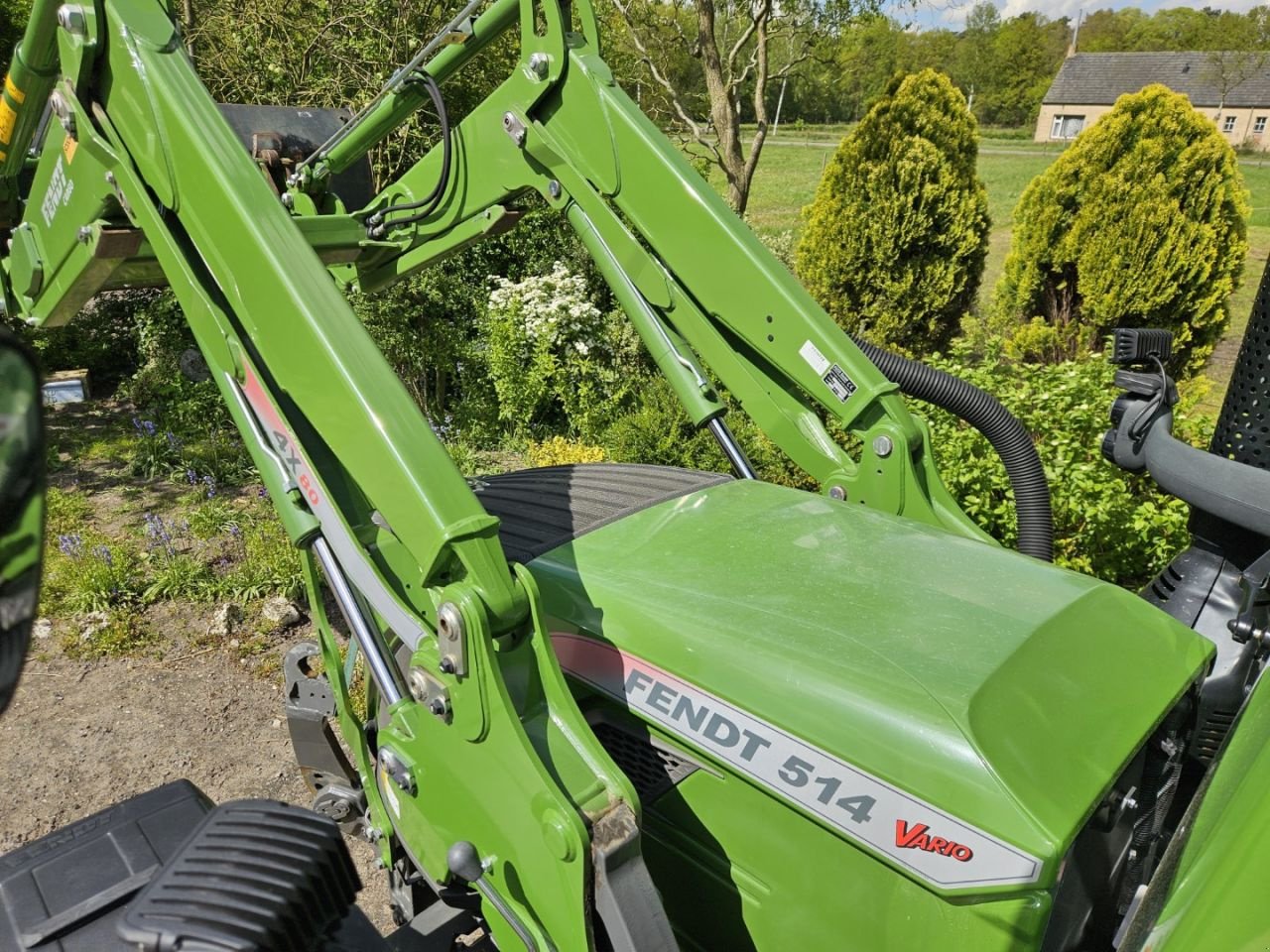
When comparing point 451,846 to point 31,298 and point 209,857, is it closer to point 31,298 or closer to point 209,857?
point 209,857

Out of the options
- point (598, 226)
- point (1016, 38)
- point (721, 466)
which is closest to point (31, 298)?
point (598, 226)

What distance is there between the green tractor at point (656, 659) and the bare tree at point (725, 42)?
17.2 feet

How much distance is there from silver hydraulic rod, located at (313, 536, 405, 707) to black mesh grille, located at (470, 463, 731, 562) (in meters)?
0.39

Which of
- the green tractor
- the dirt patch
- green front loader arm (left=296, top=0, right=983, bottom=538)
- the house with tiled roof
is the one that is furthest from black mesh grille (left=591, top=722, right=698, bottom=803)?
the house with tiled roof

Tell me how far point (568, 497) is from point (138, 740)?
7.27 feet

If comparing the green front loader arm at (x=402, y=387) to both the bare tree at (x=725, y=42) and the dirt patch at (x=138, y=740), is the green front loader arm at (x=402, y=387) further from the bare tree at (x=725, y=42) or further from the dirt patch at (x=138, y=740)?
the bare tree at (x=725, y=42)

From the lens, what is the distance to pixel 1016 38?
59.9 metres

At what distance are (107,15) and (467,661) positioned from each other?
5.09 ft

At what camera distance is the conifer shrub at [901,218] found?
5.92 m

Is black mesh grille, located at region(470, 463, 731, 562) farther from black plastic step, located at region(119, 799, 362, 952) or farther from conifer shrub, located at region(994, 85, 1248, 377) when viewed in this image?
conifer shrub, located at region(994, 85, 1248, 377)

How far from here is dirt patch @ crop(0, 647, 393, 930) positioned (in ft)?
10.0

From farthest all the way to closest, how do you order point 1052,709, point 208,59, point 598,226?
point 208,59 < point 598,226 < point 1052,709

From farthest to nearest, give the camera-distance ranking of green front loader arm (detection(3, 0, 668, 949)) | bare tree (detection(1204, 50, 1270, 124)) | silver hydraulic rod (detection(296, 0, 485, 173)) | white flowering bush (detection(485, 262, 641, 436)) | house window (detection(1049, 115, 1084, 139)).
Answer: house window (detection(1049, 115, 1084, 139)) < bare tree (detection(1204, 50, 1270, 124)) < white flowering bush (detection(485, 262, 641, 436)) < silver hydraulic rod (detection(296, 0, 485, 173)) < green front loader arm (detection(3, 0, 668, 949))

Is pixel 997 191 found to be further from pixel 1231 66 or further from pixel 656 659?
pixel 1231 66
